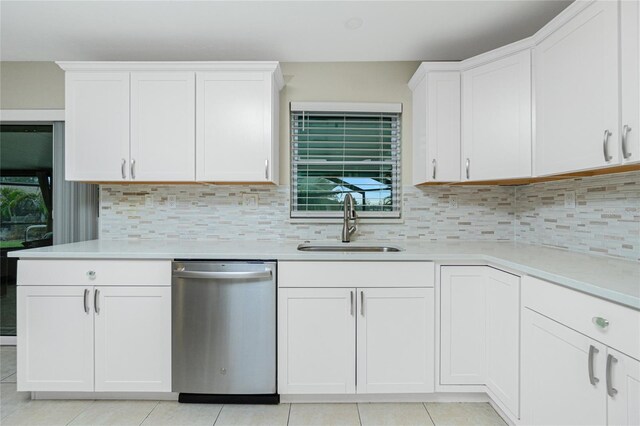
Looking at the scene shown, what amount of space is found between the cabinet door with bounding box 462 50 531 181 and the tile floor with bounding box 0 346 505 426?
4.81 ft

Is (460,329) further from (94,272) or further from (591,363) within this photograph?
(94,272)

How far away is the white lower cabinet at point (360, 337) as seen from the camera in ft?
6.37

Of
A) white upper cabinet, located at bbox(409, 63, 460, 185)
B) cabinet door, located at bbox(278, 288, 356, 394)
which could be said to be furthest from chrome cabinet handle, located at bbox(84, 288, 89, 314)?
white upper cabinet, located at bbox(409, 63, 460, 185)

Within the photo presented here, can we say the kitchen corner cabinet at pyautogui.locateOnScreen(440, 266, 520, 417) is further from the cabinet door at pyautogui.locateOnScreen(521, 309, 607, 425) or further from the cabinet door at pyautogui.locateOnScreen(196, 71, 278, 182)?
the cabinet door at pyautogui.locateOnScreen(196, 71, 278, 182)

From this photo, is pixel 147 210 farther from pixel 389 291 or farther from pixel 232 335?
pixel 389 291

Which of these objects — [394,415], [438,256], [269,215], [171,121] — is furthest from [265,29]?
[394,415]

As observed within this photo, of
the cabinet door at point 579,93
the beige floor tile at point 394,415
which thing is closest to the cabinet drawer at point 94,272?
the beige floor tile at point 394,415

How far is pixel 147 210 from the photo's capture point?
8.68 feet

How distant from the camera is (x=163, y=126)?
2.26 m

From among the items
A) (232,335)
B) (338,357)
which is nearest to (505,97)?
(338,357)

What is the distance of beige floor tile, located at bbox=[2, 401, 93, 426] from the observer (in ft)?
5.98

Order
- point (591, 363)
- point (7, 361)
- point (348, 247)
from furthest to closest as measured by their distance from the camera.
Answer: point (7, 361)
point (348, 247)
point (591, 363)

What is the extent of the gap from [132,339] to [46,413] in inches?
24.4

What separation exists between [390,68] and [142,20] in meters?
1.78
